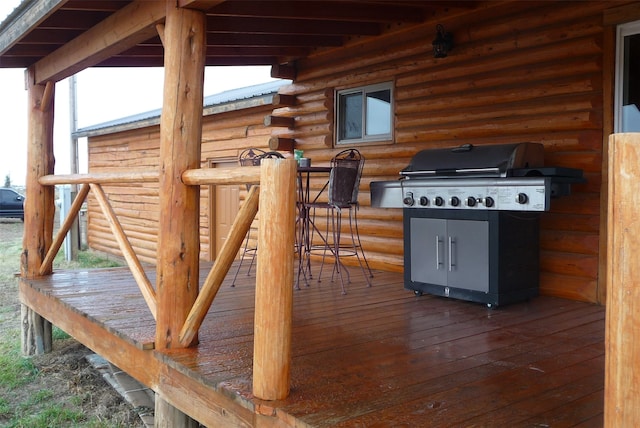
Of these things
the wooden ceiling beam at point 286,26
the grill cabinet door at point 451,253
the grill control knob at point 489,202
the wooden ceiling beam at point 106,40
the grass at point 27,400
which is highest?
the wooden ceiling beam at point 286,26

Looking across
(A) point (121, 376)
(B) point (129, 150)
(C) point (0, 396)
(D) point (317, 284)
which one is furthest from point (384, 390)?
(B) point (129, 150)

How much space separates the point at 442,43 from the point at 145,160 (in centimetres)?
805

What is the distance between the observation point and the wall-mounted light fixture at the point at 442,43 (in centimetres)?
516

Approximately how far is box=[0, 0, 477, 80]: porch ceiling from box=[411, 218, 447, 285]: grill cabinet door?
5.88 feet

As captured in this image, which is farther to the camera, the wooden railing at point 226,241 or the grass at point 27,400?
the grass at point 27,400

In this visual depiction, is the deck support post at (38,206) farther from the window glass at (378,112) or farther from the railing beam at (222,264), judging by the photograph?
the railing beam at (222,264)

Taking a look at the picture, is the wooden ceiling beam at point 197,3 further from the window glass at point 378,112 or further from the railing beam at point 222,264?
the window glass at point 378,112

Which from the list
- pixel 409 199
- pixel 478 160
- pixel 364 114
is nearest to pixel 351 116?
pixel 364 114

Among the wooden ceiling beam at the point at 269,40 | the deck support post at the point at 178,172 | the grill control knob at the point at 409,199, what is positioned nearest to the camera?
the deck support post at the point at 178,172

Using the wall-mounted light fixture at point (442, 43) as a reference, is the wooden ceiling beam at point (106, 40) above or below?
below

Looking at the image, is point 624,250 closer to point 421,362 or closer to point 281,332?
point 281,332

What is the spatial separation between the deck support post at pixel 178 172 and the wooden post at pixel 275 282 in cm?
92

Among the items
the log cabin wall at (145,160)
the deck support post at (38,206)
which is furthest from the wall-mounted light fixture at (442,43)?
the deck support post at (38,206)

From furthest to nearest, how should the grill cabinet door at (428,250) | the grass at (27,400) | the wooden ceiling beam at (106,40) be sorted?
the grill cabinet door at (428,250)
the grass at (27,400)
the wooden ceiling beam at (106,40)
